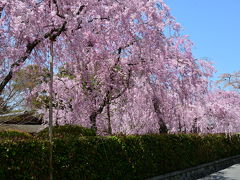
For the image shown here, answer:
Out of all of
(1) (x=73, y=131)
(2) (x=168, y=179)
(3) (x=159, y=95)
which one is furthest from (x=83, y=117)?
(2) (x=168, y=179)

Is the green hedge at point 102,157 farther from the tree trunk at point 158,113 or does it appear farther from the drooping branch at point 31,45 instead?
the drooping branch at point 31,45

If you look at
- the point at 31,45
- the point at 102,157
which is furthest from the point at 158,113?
the point at 31,45

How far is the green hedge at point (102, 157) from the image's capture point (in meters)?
6.43

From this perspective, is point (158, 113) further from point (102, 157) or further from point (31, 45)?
point (31, 45)

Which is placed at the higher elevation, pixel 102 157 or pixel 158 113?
pixel 158 113

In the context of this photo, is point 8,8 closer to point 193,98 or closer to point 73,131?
point 73,131

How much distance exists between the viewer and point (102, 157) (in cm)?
853

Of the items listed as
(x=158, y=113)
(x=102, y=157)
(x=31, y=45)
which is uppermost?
(x=31, y=45)

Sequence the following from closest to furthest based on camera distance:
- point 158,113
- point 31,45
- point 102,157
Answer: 1. point 31,45
2. point 102,157
3. point 158,113

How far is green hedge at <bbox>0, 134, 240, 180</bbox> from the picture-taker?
643 centimetres

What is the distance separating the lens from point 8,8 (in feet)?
26.3

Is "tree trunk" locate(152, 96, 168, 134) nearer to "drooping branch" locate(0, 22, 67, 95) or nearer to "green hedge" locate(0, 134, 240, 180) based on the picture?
"green hedge" locate(0, 134, 240, 180)

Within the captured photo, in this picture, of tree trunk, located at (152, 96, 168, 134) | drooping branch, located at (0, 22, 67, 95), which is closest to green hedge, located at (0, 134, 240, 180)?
tree trunk, located at (152, 96, 168, 134)

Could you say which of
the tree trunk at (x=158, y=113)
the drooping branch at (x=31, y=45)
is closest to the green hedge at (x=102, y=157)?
the tree trunk at (x=158, y=113)
